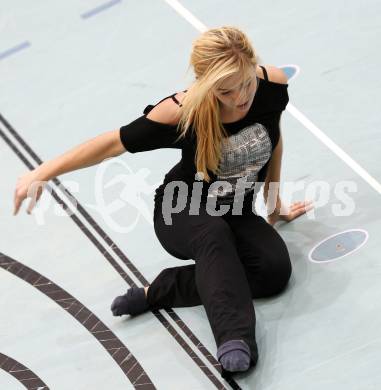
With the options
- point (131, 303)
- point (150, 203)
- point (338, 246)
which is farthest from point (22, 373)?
point (338, 246)

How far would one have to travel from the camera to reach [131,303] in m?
2.93

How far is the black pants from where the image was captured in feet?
8.77

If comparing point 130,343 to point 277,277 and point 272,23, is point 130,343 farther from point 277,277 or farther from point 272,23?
point 272,23

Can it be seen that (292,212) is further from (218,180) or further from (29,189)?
(29,189)

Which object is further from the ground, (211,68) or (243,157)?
(211,68)

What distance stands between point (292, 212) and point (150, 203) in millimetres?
530

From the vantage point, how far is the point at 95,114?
12.6 ft

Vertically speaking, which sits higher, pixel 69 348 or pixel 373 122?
pixel 69 348

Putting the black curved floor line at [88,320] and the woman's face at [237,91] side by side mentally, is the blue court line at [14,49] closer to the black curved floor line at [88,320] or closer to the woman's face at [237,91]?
the black curved floor line at [88,320]

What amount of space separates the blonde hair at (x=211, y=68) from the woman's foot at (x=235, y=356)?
1.89ft

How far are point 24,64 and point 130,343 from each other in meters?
1.79

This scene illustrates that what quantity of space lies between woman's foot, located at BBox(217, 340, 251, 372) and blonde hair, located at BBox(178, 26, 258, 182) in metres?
0.58

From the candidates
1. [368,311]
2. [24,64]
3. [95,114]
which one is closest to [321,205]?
[368,311]

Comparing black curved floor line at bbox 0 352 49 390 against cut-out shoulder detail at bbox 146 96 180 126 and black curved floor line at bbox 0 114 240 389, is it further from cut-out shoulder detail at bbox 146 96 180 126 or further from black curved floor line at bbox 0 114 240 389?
cut-out shoulder detail at bbox 146 96 180 126
